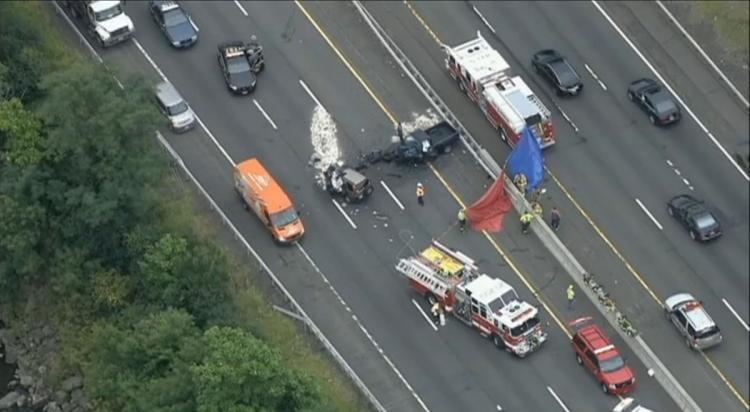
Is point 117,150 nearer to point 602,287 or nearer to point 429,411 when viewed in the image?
point 429,411

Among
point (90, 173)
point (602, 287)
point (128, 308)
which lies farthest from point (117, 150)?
point (602, 287)

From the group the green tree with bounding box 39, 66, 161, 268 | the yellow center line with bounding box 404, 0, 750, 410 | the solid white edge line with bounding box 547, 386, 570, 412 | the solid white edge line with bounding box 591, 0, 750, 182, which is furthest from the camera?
the solid white edge line with bounding box 591, 0, 750, 182

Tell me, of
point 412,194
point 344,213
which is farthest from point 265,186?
point 412,194

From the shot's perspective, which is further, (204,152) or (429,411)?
(204,152)

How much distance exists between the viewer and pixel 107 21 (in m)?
111

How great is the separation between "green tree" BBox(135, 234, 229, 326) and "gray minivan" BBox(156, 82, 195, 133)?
12150 millimetres

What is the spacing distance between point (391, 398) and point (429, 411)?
225 centimetres

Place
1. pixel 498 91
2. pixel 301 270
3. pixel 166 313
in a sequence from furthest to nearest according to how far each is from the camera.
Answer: pixel 498 91 → pixel 301 270 → pixel 166 313

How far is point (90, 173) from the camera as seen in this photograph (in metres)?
98.5

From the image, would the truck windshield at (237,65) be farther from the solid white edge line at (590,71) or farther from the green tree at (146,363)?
the solid white edge line at (590,71)

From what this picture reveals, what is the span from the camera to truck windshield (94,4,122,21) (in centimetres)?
11125

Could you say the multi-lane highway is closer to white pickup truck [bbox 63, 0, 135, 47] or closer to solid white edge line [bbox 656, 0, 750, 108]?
white pickup truck [bbox 63, 0, 135, 47]

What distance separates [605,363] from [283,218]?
67.9 feet

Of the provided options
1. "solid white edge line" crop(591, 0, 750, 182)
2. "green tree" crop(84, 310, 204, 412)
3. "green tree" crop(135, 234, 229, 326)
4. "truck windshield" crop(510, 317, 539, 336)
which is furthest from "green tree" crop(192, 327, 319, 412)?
"solid white edge line" crop(591, 0, 750, 182)
